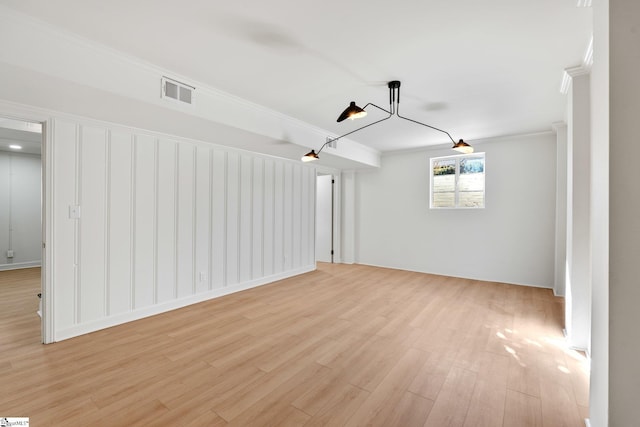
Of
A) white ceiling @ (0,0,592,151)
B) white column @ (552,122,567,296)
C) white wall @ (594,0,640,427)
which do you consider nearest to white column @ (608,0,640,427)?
white wall @ (594,0,640,427)

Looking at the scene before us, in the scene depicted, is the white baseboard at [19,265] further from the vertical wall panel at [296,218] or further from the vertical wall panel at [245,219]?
the vertical wall panel at [296,218]

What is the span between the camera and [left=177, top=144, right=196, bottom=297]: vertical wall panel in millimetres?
3873

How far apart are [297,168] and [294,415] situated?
4.68 metres

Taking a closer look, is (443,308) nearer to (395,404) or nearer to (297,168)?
(395,404)

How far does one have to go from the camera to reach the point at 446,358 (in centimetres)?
250

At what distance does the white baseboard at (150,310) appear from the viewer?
2906mm

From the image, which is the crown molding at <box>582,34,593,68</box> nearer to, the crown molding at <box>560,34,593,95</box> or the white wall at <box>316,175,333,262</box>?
the crown molding at <box>560,34,593,95</box>

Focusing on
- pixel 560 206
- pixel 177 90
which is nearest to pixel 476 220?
pixel 560 206

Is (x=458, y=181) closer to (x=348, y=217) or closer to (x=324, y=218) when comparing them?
(x=348, y=217)

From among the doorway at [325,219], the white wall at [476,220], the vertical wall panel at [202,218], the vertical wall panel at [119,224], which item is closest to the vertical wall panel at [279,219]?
the vertical wall panel at [202,218]

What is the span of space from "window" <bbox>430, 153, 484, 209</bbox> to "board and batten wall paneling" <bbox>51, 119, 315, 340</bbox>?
3474 millimetres

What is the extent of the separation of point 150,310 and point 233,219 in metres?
1.74

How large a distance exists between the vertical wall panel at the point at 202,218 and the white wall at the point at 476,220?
12.9ft

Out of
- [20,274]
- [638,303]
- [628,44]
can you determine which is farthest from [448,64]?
[20,274]
